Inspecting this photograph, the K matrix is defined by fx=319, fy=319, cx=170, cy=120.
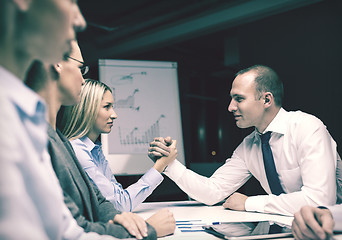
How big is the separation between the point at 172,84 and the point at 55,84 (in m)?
2.03

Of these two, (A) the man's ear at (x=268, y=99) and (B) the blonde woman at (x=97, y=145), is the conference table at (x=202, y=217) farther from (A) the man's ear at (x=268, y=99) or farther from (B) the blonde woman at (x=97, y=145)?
(A) the man's ear at (x=268, y=99)

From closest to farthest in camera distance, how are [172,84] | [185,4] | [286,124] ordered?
[286,124] → [172,84] → [185,4]

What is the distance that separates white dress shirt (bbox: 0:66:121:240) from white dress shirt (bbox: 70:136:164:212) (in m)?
1.02

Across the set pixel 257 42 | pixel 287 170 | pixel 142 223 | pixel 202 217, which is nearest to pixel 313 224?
pixel 142 223

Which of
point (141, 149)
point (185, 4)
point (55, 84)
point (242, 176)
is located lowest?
point (242, 176)

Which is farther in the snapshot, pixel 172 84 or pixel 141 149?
pixel 172 84

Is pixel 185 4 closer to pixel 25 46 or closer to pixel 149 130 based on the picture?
pixel 149 130

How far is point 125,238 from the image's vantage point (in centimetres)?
102

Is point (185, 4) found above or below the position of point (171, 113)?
above

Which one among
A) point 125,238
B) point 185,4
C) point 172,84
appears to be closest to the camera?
point 125,238

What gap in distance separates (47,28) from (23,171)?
27 centimetres

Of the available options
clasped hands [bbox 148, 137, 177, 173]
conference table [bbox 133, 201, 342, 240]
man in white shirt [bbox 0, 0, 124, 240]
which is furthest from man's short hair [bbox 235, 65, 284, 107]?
man in white shirt [bbox 0, 0, 124, 240]

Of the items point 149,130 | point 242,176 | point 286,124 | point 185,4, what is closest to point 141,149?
point 149,130

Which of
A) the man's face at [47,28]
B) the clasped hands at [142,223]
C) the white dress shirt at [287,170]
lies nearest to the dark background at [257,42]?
the white dress shirt at [287,170]
